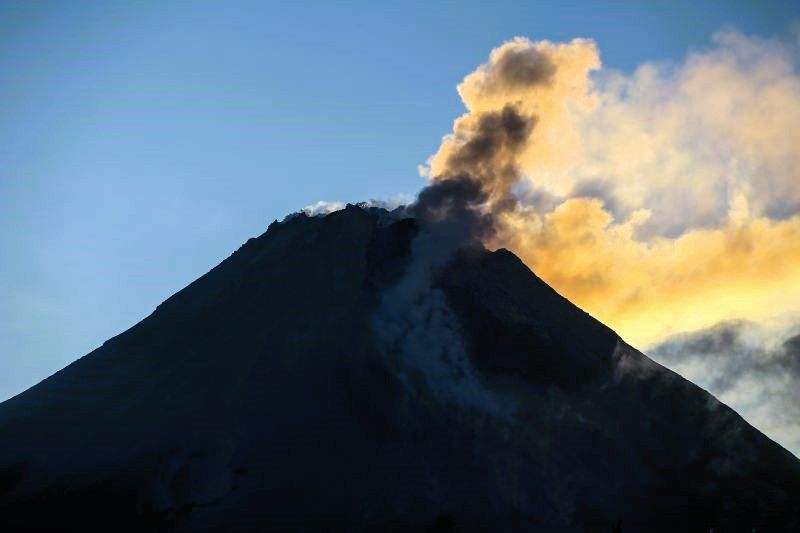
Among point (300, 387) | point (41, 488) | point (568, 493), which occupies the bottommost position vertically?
point (568, 493)

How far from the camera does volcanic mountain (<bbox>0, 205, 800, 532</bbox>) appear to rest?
112 meters

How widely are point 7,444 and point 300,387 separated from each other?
36906mm

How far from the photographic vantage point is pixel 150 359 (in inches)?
5689

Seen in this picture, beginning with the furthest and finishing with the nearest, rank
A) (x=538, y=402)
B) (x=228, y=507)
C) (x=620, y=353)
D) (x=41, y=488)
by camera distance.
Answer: (x=620, y=353)
(x=538, y=402)
(x=41, y=488)
(x=228, y=507)

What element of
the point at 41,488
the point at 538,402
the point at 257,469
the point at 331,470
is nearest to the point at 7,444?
the point at 41,488

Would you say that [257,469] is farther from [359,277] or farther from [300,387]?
[359,277]

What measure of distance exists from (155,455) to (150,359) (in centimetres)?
2734

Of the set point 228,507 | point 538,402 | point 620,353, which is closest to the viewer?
point 228,507

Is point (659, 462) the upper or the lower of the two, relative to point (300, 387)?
lower

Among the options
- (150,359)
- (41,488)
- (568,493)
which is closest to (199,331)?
(150,359)

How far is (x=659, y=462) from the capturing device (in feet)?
402

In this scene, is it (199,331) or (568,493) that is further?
(199,331)

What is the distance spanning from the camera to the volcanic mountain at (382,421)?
4409 inches

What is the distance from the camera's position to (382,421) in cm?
12062
